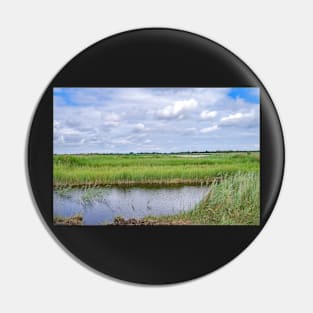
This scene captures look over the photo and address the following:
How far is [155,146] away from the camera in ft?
14.3

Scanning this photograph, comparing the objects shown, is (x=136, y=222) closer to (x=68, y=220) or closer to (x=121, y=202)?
(x=121, y=202)

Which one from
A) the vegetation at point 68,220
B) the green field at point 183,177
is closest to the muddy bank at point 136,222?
the green field at point 183,177

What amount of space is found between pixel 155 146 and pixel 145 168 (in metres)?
0.16

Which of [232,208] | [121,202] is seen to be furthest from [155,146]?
[232,208]

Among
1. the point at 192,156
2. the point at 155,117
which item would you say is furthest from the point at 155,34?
the point at 192,156

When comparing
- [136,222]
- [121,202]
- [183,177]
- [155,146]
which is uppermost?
[155,146]

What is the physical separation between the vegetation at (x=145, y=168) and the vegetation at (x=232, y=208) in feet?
0.25

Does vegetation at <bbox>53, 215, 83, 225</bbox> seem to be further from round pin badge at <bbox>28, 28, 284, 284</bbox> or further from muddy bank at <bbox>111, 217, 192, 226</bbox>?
muddy bank at <bbox>111, 217, 192, 226</bbox>

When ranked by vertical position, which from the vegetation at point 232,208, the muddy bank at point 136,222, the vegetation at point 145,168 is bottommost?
the muddy bank at point 136,222

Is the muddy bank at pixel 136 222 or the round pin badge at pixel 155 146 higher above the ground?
the round pin badge at pixel 155 146

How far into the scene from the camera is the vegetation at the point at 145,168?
438 centimetres

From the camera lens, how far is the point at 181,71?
172 inches

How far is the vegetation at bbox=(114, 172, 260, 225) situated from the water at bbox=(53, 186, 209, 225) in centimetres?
5

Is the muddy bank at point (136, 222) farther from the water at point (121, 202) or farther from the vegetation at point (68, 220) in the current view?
the vegetation at point (68, 220)
